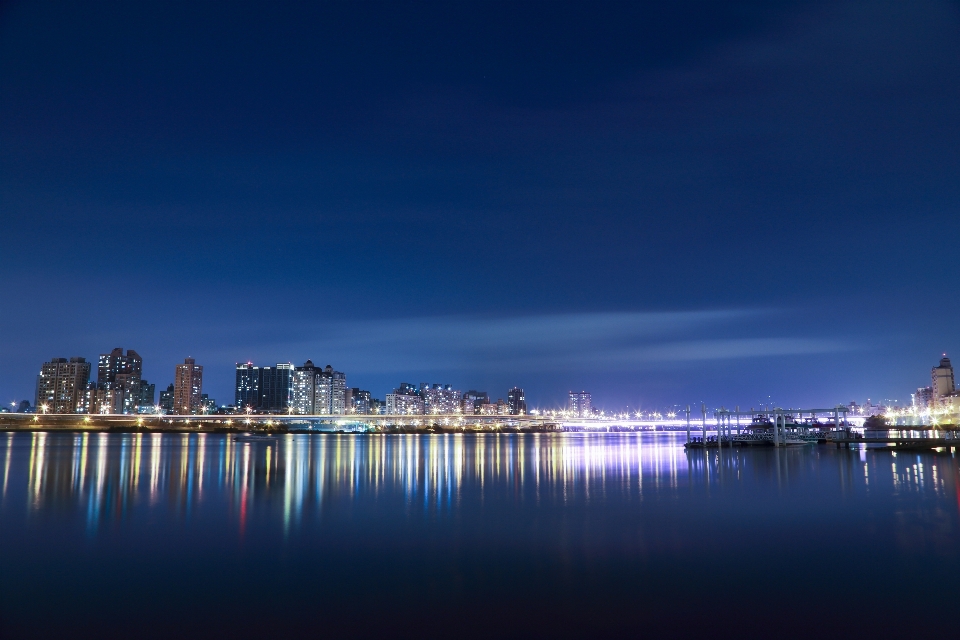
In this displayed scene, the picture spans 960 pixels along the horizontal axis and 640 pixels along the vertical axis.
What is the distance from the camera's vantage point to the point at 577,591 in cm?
Answer: 1224

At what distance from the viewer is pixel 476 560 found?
14922 mm

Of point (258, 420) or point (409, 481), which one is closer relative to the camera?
point (409, 481)

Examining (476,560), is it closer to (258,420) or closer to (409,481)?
(409,481)

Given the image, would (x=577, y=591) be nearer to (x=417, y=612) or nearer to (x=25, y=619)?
(x=417, y=612)

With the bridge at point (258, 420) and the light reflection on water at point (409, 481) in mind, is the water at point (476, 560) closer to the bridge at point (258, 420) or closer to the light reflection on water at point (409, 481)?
the light reflection on water at point (409, 481)

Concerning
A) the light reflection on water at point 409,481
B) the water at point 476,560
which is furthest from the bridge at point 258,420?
the water at point 476,560

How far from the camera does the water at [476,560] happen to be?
35.2 feet

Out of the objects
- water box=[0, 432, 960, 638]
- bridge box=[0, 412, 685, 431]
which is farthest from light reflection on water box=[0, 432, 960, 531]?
bridge box=[0, 412, 685, 431]

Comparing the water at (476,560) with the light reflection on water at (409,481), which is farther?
the light reflection on water at (409,481)

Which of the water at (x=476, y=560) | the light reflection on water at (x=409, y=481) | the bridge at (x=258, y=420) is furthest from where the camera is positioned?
the bridge at (x=258, y=420)

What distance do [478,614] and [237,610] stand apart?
3.95 meters

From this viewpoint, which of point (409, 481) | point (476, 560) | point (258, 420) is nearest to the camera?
point (476, 560)

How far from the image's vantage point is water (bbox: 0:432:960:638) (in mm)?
10734

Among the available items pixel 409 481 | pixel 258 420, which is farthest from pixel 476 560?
pixel 258 420
